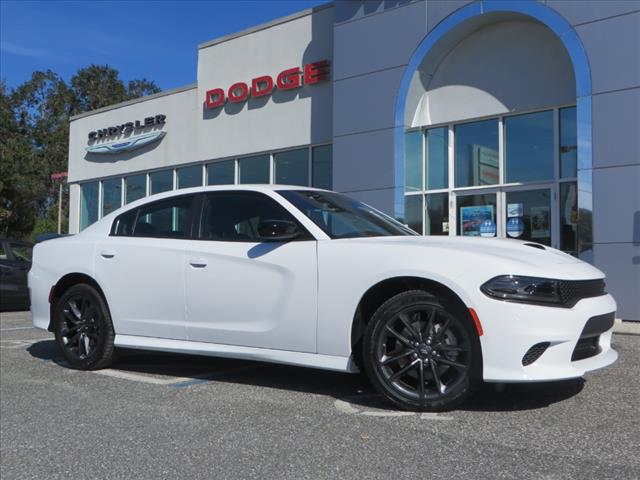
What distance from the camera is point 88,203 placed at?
2108cm

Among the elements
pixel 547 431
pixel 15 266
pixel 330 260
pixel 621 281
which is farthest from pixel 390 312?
pixel 15 266

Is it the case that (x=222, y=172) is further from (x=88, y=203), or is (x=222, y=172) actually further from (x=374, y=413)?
(x=374, y=413)

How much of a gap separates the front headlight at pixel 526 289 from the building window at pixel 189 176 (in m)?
14.1

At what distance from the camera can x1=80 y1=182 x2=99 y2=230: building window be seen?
20.8 metres

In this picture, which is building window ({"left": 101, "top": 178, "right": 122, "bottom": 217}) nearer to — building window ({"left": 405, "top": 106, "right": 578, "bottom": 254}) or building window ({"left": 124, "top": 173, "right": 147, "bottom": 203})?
building window ({"left": 124, "top": 173, "right": 147, "bottom": 203})

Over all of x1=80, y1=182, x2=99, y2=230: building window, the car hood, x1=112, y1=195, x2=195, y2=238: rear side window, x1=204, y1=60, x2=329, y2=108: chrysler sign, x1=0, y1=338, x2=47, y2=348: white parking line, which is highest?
x1=204, y1=60, x2=329, y2=108: chrysler sign

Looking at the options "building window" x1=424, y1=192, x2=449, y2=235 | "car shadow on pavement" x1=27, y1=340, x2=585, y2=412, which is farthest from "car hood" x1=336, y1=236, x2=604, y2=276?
"building window" x1=424, y1=192, x2=449, y2=235

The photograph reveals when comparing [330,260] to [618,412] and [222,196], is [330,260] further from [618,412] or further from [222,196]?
[618,412]

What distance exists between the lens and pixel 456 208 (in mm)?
12062

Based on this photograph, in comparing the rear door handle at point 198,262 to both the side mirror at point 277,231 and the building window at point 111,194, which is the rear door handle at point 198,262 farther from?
the building window at point 111,194

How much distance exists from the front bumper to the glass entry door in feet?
24.2

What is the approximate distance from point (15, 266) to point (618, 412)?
36.9ft

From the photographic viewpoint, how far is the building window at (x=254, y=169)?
15609mm

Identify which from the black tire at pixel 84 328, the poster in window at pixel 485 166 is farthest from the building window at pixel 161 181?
the black tire at pixel 84 328
